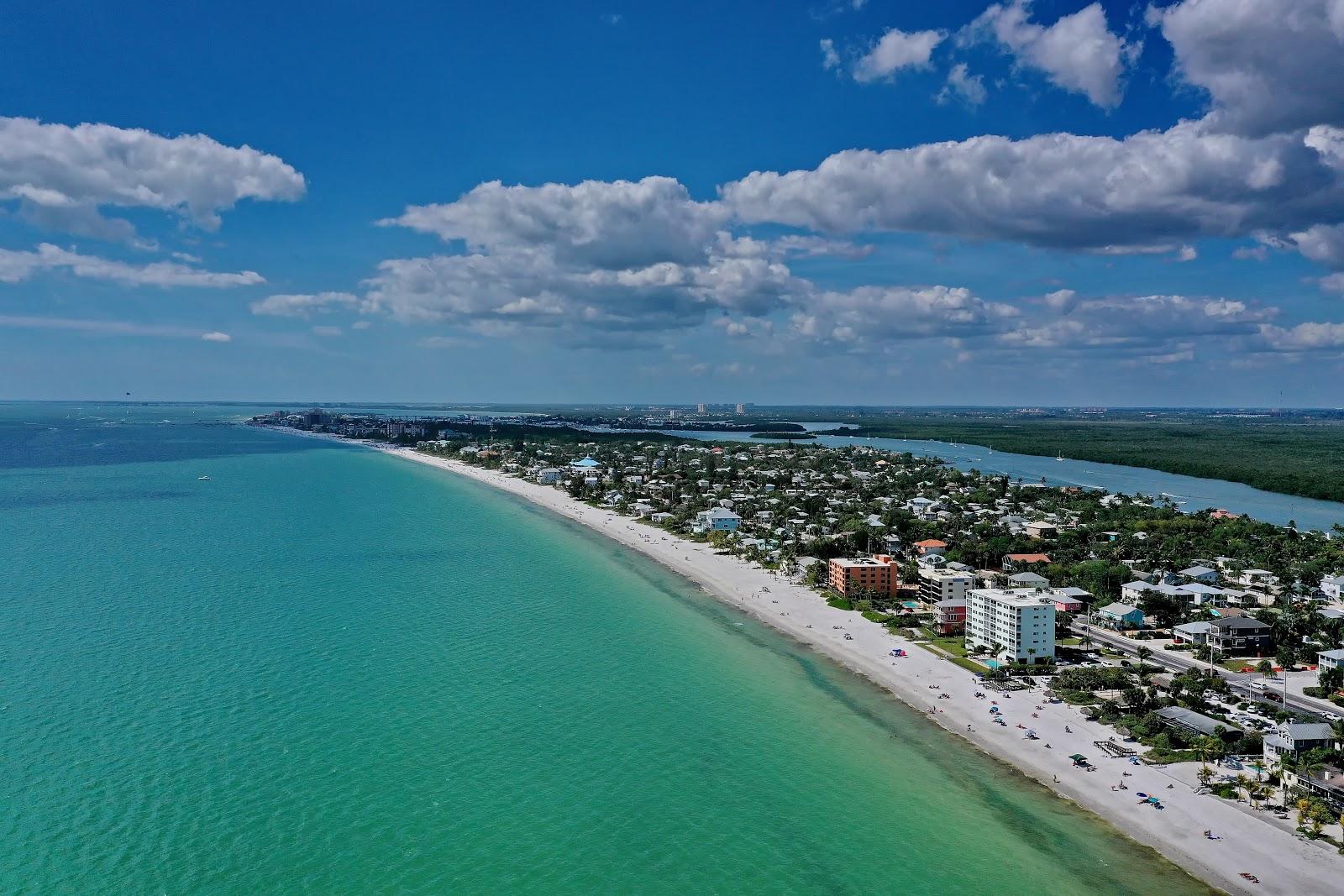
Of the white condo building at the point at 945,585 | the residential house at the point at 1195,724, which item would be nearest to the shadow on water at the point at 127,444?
the white condo building at the point at 945,585

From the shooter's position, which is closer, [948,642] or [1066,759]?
[1066,759]

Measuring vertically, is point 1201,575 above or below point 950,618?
below

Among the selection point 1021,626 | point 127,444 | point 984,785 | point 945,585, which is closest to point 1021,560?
point 945,585

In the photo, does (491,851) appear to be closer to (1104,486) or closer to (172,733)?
(172,733)

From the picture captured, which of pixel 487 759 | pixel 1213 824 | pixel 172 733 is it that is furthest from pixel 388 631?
pixel 1213 824

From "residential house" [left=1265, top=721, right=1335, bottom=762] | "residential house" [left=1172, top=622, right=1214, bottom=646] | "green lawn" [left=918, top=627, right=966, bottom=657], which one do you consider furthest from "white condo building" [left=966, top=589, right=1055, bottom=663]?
"residential house" [left=1265, top=721, right=1335, bottom=762]

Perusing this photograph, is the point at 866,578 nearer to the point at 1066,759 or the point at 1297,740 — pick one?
the point at 1066,759
